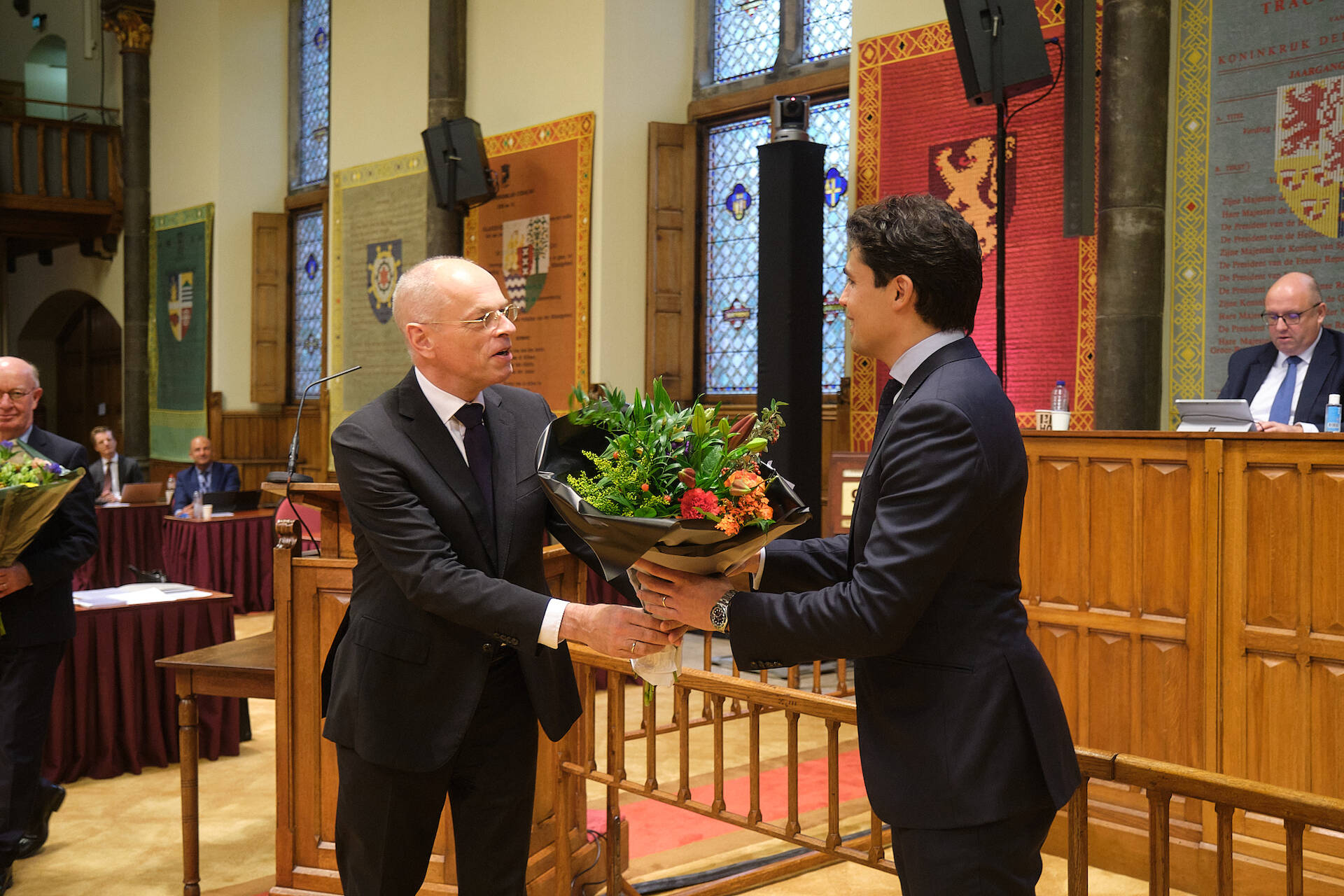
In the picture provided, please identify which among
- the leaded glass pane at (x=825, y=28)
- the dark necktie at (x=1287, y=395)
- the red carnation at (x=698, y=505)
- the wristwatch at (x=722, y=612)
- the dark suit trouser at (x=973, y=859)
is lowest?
the dark suit trouser at (x=973, y=859)

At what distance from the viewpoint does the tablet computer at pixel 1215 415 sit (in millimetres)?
3768

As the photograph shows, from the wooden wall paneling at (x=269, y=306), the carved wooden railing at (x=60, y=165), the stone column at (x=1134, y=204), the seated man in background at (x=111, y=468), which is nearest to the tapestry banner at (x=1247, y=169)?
the stone column at (x=1134, y=204)

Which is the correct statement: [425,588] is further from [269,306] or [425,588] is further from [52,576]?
[269,306]

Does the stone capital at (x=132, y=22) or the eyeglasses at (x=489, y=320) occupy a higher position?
the stone capital at (x=132, y=22)

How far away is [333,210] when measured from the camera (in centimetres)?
1052

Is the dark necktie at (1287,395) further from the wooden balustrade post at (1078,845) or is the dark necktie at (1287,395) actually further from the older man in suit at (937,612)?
the older man in suit at (937,612)

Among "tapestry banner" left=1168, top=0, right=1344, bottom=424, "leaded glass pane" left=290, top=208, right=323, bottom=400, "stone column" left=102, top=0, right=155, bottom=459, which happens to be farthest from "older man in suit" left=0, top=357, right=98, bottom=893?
"stone column" left=102, top=0, right=155, bottom=459

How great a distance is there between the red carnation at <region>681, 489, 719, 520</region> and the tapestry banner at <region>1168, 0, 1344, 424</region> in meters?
4.38

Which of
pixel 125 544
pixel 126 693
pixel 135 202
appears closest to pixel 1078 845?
pixel 126 693

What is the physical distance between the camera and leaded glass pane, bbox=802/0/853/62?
768cm

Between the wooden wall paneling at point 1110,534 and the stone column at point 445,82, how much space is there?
20.6 feet

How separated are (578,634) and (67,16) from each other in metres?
15.2

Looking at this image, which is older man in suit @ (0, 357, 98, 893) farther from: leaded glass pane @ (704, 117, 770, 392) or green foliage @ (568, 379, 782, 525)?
leaded glass pane @ (704, 117, 770, 392)

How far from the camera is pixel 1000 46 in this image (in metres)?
5.04
